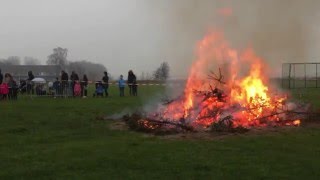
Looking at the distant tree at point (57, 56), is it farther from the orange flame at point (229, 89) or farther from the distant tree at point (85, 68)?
the orange flame at point (229, 89)

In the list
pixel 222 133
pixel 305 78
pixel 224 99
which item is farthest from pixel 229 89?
pixel 305 78

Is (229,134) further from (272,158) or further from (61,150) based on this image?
(61,150)

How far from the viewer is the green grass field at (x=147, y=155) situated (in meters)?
8.13

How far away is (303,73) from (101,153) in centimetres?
1643

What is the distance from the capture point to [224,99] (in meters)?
14.4

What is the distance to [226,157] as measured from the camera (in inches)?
371

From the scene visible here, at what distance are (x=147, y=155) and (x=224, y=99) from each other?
5.28 m

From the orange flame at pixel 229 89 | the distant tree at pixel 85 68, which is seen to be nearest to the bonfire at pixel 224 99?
the orange flame at pixel 229 89

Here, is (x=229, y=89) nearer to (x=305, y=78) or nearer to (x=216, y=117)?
(x=216, y=117)

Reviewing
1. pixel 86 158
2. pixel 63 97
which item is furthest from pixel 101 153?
pixel 63 97

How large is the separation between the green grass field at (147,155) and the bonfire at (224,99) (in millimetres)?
1050

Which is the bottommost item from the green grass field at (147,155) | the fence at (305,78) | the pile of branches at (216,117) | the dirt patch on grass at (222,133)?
the green grass field at (147,155)

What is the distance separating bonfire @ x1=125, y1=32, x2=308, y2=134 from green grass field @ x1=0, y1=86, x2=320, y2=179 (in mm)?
1050

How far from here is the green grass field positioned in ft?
26.7
